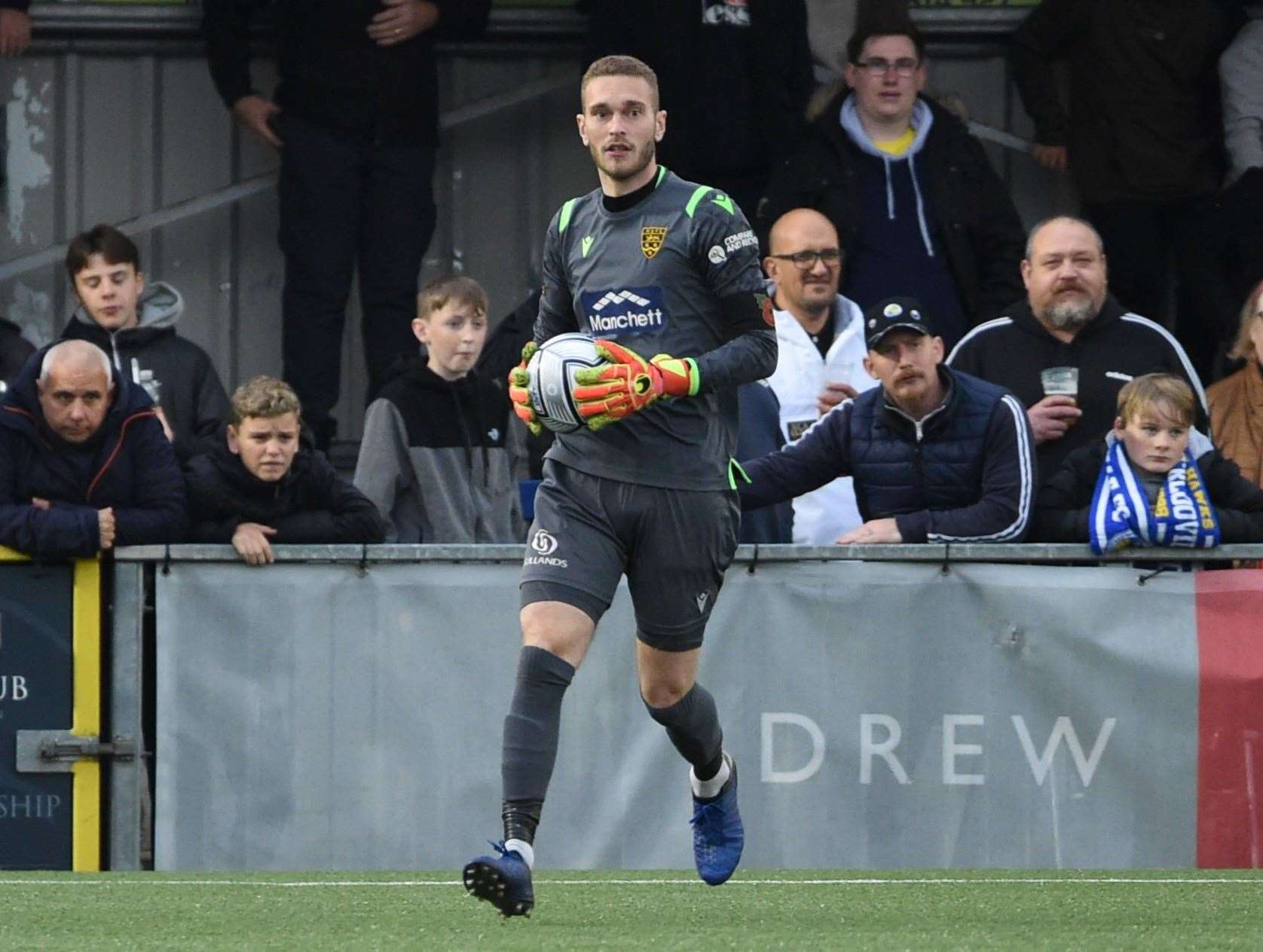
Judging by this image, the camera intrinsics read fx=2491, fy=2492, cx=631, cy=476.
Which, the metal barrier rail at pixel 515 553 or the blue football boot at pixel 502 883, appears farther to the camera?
the metal barrier rail at pixel 515 553

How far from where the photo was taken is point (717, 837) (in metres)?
6.78

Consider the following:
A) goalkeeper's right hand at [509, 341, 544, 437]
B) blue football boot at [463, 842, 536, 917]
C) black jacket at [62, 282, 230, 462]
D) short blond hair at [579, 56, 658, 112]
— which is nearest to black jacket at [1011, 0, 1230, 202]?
black jacket at [62, 282, 230, 462]

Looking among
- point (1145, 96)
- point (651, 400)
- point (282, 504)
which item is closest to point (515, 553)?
point (282, 504)

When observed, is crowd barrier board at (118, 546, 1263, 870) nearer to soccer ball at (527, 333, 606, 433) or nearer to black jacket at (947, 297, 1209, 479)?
black jacket at (947, 297, 1209, 479)

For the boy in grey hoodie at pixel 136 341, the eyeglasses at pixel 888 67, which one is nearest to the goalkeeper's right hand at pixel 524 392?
the boy in grey hoodie at pixel 136 341

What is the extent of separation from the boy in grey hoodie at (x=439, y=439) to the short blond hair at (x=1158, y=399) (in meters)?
2.32

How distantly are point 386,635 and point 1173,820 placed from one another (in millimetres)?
2663

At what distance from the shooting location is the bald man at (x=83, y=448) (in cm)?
844

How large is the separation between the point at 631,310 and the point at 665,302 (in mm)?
87

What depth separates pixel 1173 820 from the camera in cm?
820

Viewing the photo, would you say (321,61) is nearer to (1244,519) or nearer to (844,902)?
(1244,519)

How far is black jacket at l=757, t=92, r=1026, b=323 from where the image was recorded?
10.4 meters

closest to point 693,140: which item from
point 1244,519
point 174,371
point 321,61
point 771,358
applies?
point 321,61

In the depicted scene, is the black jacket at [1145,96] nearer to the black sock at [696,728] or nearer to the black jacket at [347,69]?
the black jacket at [347,69]
